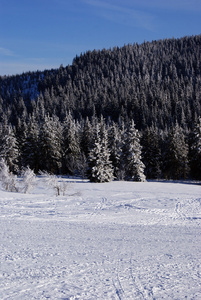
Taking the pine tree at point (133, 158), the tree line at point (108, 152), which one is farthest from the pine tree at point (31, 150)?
the pine tree at point (133, 158)

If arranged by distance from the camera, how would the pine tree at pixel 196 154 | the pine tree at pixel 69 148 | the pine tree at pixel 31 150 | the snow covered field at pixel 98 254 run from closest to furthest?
1. the snow covered field at pixel 98 254
2. the pine tree at pixel 196 154
3. the pine tree at pixel 31 150
4. the pine tree at pixel 69 148

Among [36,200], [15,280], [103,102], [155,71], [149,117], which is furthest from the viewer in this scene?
[155,71]

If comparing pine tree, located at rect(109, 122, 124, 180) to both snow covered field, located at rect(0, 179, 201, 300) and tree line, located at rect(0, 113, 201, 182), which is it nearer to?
tree line, located at rect(0, 113, 201, 182)

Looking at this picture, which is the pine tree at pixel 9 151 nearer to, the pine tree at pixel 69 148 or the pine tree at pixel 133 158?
the pine tree at pixel 69 148

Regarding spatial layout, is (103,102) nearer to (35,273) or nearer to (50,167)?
(50,167)

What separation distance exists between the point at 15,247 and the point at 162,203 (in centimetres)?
1542

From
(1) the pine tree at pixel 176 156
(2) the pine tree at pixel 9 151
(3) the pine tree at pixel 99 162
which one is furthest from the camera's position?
(1) the pine tree at pixel 176 156

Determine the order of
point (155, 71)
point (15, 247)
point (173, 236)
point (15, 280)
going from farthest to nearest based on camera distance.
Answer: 1. point (155, 71)
2. point (173, 236)
3. point (15, 247)
4. point (15, 280)

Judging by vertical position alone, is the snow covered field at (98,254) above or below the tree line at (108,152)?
below

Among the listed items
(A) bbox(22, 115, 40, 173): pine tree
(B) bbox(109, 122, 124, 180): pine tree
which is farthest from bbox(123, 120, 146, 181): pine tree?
(A) bbox(22, 115, 40, 173): pine tree

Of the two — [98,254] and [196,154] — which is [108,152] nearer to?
[196,154]

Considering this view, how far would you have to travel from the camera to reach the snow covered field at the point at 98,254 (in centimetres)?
634

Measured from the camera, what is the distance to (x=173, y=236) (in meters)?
11.7

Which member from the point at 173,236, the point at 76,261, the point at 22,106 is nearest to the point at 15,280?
the point at 76,261
